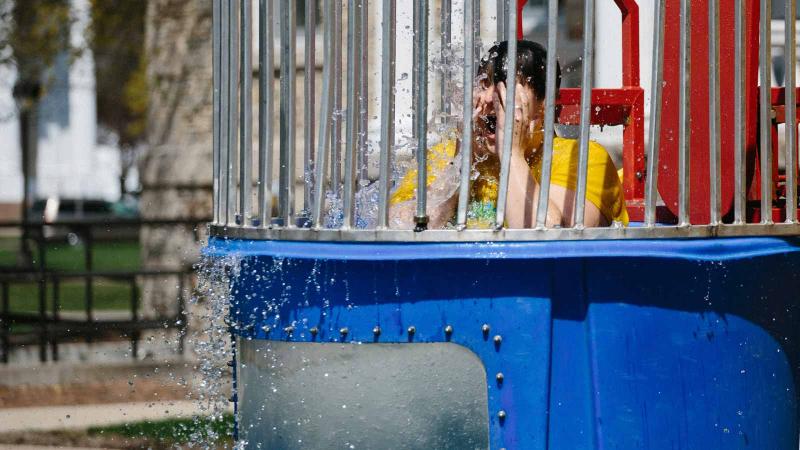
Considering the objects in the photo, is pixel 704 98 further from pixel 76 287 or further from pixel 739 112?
pixel 76 287

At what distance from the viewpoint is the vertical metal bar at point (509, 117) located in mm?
2428

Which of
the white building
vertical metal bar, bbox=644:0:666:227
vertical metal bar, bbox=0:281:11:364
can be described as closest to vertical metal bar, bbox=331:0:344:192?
vertical metal bar, bbox=644:0:666:227

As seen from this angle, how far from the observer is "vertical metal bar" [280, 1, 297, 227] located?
266 cm

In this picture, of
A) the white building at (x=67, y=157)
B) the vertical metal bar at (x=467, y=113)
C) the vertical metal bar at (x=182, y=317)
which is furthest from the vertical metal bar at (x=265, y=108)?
the white building at (x=67, y=157)

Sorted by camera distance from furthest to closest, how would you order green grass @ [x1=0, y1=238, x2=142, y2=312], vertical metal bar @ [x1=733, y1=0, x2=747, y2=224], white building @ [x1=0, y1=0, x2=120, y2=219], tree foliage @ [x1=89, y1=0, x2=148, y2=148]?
1. white building @ [x1=0, y1=0, x2=120, y2=219]
2. tree foliage @ [x1=89, y1=0, x2=148, y2=148]
3. green grass @ [x1=0, y1=238, x2=142, y2=312]
4. vertical metal bar @ [x1=733, y1=0, x2=747, y2=224]

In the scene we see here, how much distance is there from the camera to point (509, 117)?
245 cm

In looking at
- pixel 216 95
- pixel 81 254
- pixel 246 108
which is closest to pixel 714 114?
pixel 246 108

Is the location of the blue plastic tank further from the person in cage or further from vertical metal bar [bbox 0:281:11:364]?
vertical metal bar [bbox 0:281:11:364]

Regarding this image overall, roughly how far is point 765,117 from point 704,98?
0.14 metres

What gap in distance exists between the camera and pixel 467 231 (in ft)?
7.95

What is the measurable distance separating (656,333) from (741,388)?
0.26 metres

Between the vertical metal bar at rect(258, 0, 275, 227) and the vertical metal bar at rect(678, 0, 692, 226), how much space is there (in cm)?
93

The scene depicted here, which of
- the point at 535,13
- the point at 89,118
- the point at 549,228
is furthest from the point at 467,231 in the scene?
the point at 89,118

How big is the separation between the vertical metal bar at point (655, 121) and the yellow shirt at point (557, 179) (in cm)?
23
